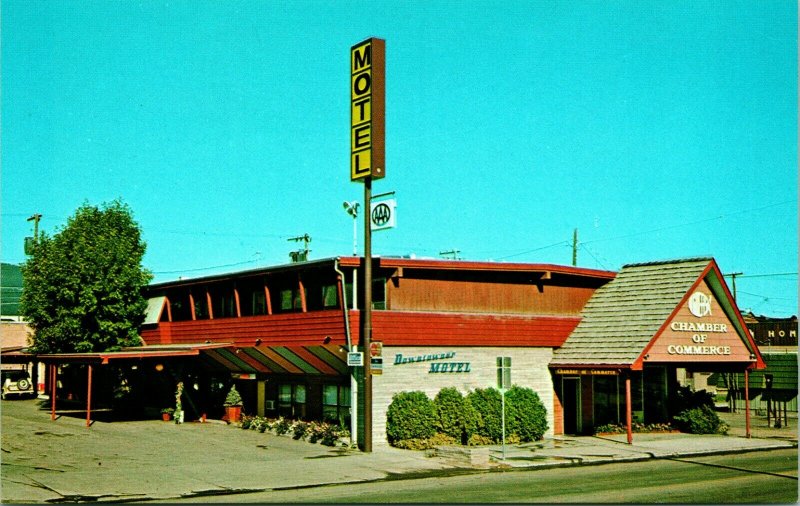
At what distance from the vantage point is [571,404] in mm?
32094

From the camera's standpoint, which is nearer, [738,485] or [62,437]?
[738,485]

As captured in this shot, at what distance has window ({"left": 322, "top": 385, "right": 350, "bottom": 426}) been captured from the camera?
28.6m

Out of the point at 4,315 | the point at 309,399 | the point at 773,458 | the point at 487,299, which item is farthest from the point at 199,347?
the point at 4,315

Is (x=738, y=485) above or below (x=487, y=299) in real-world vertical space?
below

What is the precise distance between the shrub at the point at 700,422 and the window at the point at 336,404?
1396 cm

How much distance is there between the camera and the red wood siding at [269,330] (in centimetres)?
2792

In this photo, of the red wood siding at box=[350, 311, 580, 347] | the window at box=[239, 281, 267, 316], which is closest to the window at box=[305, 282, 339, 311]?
the red wood siding at box=[350, 311, 580, 347]

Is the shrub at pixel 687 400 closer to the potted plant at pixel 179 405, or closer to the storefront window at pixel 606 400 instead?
the storefront window at pixel 606 400

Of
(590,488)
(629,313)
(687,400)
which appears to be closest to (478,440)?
(629,313)

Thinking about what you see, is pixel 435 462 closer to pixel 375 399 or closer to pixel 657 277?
pixel 375 399

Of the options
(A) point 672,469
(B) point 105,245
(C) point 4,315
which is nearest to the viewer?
(A) point 672,469

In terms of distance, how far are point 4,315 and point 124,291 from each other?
100 ft

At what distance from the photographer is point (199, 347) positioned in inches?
1293

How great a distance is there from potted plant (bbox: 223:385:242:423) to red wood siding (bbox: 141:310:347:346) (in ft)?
7.80
